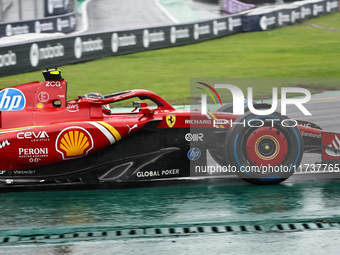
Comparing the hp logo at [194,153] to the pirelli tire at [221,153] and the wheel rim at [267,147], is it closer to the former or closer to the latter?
the pirelli tire at [221,153]

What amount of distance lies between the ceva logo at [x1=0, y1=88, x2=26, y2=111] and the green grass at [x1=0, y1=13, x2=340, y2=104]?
260 inches

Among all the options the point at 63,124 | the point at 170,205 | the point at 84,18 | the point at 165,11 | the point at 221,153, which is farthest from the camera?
the point at 165,11

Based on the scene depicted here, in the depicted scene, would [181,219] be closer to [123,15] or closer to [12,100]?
[12,100]

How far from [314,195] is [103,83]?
1023 cm

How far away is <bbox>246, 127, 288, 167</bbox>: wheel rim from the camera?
6340mm

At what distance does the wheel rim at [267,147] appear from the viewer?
6340mm

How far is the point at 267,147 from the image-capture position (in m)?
6.41

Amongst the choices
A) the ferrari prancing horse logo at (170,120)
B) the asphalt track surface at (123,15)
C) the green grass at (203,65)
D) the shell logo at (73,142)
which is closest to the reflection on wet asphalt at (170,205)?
the shell logo at (73,142)

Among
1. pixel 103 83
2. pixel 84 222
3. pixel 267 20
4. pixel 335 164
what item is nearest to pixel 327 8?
pixel 267 20

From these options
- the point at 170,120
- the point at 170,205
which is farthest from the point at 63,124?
the point at 170,205

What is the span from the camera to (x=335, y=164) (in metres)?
6.84

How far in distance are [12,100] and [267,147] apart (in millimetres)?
2904

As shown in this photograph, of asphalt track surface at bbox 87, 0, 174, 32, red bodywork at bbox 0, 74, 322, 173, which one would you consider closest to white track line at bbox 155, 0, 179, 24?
asphalt track surface at bbox 87, 0, 174, 32

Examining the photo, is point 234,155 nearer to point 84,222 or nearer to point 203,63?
point 84,222
